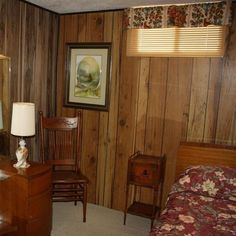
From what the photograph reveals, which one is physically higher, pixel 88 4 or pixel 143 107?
pixel 88 4

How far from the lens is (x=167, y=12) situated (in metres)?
2.84

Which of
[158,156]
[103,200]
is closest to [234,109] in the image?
[158,156]

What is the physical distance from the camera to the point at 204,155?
2.74 metres

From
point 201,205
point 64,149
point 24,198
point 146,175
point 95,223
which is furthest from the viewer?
point 64,149

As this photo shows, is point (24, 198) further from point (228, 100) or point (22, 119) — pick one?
point (228, 100)

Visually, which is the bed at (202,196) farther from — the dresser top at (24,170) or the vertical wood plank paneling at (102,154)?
the dresser top at (24,170)

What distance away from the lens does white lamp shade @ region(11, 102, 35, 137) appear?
7.88 feet

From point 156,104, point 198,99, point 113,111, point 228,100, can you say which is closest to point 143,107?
point 156,104

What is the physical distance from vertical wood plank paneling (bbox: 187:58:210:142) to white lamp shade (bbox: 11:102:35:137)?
60.7 inches

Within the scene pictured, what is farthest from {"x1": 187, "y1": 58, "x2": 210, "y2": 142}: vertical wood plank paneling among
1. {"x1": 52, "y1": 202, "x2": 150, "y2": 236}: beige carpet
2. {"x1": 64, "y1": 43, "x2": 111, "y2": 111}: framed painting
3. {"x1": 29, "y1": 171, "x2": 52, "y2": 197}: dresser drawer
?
{"x1": 29, "y1": 171, "x2": 52, "y2": 197}: dresser drawer

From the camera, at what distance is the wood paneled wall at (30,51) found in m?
2.80

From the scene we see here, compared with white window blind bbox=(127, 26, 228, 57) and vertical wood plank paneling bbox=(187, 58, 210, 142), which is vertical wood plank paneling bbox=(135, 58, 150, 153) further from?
vertical wood plank paneling bbox=(187, 58, 210, 142)

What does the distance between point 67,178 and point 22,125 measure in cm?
79

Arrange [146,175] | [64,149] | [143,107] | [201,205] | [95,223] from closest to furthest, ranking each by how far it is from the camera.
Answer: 1. [201,205]
2. [146,175]
3. [95,223]
4. [143,107]
5. [64,149]
